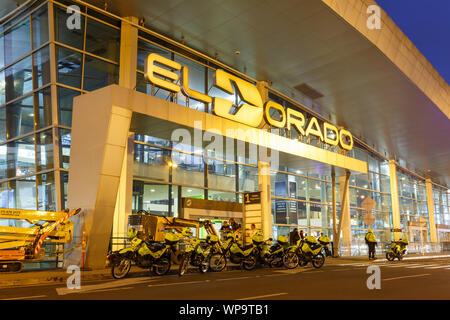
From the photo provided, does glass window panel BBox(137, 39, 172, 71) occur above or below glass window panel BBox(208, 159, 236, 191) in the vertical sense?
above

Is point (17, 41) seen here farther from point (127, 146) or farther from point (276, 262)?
point (276, 262)

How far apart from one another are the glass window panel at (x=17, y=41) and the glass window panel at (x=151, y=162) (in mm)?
6724

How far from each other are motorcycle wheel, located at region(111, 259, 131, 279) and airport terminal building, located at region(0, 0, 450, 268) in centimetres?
204

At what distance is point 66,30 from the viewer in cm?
1839

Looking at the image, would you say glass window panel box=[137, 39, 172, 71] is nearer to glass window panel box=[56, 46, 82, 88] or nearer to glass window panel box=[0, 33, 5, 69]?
glass window panel box=[56, 46, 82, 88]

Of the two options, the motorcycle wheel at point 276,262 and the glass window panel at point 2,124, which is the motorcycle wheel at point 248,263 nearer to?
the motorcycle wheel at point 276,262

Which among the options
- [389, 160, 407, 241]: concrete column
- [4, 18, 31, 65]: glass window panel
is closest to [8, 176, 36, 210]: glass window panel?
[4, 18, 31, 65]: glass window panel

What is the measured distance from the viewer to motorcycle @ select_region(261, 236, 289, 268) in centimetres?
1731

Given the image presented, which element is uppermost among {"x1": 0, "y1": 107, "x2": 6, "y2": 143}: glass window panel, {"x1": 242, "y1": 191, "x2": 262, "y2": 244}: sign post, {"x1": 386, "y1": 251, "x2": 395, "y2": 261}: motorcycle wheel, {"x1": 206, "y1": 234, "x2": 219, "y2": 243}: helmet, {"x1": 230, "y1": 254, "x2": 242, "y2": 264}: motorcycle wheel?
{"x1": 0, "y1": 107, "x2": 6, "y2": 143}: glass window panel

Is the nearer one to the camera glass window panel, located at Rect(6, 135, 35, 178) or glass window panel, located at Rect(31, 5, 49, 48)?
glass window panel, located at Rect(6, 135, 35, 178)

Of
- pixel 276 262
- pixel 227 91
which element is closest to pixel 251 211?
pixel 276 262
